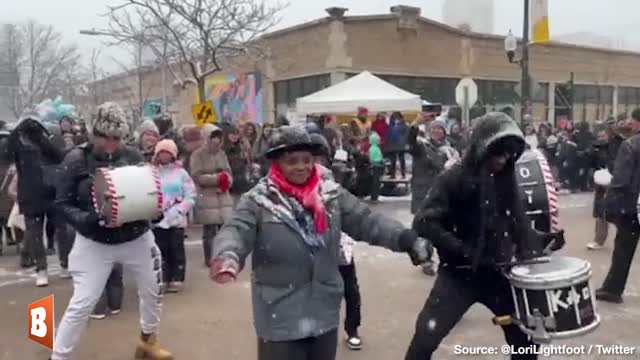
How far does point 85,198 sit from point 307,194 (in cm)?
196

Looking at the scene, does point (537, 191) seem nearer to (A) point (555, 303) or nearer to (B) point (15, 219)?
(A) point (555, 303)

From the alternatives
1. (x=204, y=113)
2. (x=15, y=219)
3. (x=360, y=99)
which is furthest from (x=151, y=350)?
(x=360, y=99)

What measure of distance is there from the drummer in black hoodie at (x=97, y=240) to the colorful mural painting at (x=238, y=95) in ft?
78.8

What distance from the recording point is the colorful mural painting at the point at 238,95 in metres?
30.2

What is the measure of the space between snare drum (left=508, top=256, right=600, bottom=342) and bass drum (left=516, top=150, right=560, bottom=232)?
1.18 ft

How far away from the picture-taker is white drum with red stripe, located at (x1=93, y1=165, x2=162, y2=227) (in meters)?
4.14

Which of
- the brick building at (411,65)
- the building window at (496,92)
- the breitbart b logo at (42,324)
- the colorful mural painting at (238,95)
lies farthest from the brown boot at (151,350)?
the building window at (496,92)

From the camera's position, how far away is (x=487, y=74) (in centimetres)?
3094

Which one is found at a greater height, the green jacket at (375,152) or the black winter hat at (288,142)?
the black winter hat at (288,142)

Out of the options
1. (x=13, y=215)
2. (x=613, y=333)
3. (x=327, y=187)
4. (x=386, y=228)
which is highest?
(x=327, y=187)

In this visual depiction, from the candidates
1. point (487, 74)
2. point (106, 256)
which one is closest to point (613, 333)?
point (106, 256)

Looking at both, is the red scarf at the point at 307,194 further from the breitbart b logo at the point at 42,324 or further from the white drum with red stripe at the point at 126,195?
the breitbart b logo at the point at 42,324

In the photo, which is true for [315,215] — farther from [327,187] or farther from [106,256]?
[106,256]

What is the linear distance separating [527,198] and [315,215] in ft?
4.41
